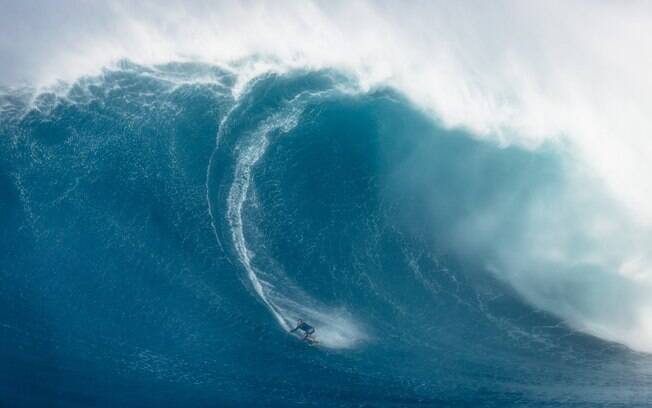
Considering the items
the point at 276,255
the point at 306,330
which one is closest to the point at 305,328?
the point at 306,330

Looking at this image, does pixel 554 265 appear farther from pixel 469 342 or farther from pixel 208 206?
pixel 208 206

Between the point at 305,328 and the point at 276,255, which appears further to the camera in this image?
the point at 276,255

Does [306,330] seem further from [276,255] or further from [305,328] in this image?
[276,255]

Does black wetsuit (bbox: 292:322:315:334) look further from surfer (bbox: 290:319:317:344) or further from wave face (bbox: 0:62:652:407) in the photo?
wave face (bbox: 0:62:652:407)

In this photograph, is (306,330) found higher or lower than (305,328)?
lower

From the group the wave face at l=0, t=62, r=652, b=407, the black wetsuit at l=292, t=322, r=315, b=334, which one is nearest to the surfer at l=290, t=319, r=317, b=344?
the black wetsuit at l=292, t=322, r=315, b=334

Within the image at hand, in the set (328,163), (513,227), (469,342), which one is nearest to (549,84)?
(513,227)
